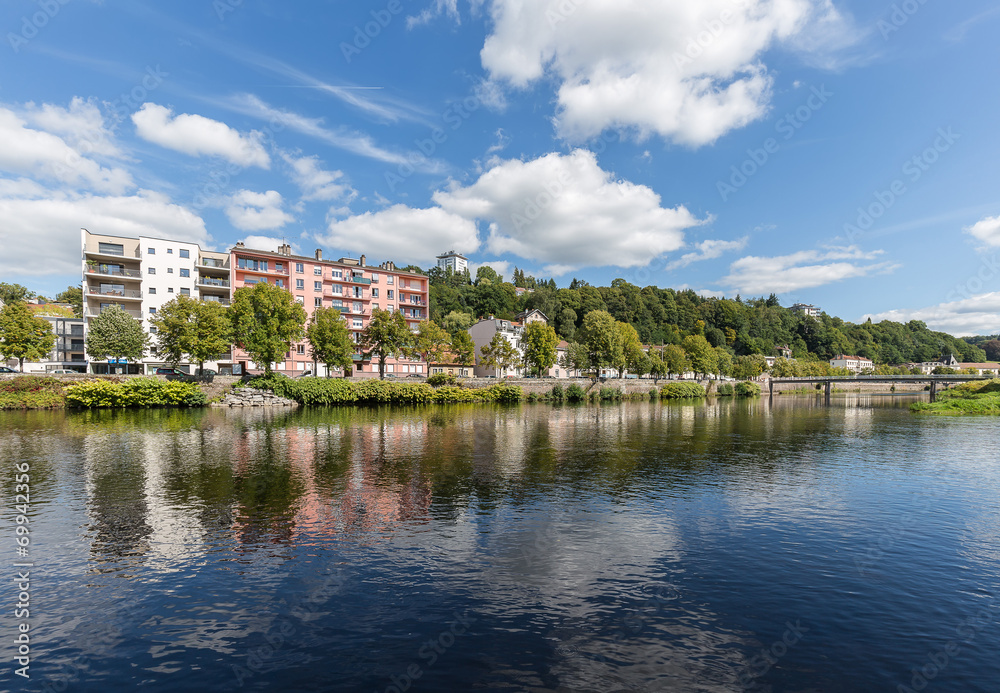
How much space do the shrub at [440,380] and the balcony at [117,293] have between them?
58031 millimetres

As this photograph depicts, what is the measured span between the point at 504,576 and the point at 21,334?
98.8 m

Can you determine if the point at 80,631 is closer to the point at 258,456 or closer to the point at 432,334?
the point at 258,456

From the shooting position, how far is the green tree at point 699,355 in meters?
148

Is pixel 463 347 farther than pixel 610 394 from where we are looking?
No

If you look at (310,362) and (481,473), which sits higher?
(310,362)

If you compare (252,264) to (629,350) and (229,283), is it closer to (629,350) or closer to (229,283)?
(229,283)

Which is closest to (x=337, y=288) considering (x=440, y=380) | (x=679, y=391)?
(x=440, y=380)

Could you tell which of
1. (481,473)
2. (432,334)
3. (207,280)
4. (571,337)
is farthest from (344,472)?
(571,337)

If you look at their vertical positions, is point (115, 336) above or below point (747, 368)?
above

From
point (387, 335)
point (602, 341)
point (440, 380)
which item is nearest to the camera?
point (387, 335)

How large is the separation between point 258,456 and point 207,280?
266ft

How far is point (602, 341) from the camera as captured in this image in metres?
121

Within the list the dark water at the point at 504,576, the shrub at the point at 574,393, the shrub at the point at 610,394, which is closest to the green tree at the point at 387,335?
the shrub at the point at 574,393

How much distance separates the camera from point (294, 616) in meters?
12.9
